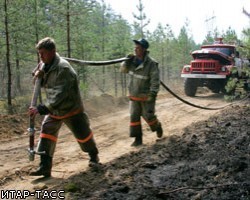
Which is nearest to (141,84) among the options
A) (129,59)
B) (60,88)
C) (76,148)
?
(129,59)

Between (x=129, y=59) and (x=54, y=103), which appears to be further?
(x=129, y=59)

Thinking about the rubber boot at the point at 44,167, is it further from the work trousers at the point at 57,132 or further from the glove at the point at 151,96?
the glove at the point at 151,96

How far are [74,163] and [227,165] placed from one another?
2896 millimetres

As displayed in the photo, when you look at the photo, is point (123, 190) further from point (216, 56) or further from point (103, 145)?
point (216, 56)

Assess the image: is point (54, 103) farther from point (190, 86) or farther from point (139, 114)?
point (190, 86)

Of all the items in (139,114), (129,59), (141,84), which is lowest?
(139,114)

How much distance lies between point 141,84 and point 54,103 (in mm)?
2769

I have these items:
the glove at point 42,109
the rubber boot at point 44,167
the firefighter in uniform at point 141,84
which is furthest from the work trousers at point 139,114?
the glove at point 42,109

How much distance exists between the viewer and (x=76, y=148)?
24.7 feet

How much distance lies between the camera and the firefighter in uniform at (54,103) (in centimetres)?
517

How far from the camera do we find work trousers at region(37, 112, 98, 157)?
542 cm

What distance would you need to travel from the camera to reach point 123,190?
4.05m

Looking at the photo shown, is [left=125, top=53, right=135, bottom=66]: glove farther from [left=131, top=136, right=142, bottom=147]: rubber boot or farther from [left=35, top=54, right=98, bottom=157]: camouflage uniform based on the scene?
[left=35, top=54, right=98, bottom=157]: camouflage uniform

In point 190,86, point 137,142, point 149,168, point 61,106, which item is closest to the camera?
point 149,168
